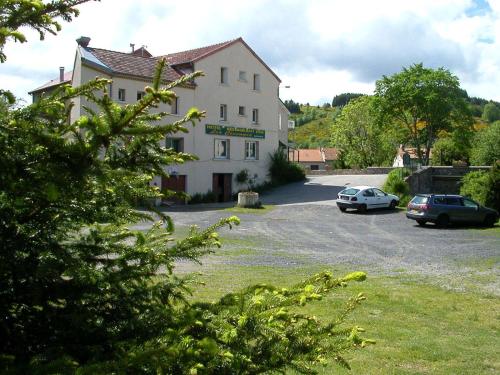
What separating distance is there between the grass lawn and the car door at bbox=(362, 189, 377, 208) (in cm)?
1945

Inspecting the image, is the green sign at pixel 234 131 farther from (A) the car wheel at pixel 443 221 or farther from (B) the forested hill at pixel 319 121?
(B) the forested hill at pixel 319 121

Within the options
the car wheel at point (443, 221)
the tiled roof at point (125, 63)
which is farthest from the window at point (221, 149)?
the car wheel at point (443, 221)

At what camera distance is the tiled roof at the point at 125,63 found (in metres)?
37.6

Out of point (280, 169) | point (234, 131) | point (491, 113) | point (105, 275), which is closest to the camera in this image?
point (105, 275)

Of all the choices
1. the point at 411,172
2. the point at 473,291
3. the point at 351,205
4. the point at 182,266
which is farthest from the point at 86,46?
the point at 473,291

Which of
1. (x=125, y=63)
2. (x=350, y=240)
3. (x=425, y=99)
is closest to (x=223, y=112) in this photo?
(x=125, y=63)

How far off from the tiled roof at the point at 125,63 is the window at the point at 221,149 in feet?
21.9

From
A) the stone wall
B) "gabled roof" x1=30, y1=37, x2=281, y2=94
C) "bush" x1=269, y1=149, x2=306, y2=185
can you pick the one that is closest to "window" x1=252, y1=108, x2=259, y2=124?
"bush" x1=269, y1=149, x2=306, y2=185

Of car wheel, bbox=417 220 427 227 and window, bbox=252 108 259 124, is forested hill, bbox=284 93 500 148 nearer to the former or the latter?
window, bbox=252 108 259 124

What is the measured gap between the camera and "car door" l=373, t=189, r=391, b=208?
3400 cm

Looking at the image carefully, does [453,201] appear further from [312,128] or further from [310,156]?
[312,128]

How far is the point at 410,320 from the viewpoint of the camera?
9219 millimetres

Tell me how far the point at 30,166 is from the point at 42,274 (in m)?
0.58

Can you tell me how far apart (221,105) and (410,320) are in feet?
119
